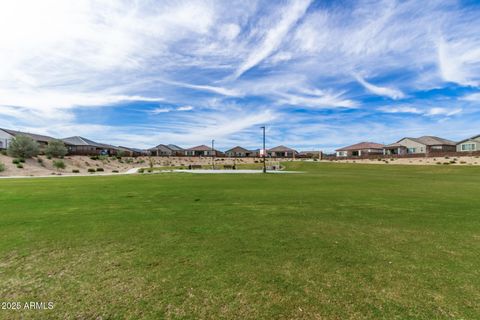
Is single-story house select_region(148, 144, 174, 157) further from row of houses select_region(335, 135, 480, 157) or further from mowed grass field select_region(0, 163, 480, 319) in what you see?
mowed grass field select_region(0, 163, 480, 319)

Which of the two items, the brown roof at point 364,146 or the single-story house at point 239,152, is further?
the single-story house at point 239,152

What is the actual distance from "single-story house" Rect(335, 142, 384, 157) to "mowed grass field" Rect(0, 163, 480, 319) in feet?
284

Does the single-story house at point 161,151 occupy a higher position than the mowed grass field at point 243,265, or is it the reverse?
the single-story house at point 161,151

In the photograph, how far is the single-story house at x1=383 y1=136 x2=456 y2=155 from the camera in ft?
242

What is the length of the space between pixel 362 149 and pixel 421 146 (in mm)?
17557

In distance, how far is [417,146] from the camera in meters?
77.1

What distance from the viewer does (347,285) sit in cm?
399

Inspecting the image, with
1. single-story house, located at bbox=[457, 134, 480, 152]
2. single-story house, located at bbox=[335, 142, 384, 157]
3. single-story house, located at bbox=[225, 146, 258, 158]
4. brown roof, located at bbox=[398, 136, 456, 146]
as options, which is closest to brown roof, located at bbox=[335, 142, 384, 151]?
single-story house, located at bbox=[335, 142, 384, 157]

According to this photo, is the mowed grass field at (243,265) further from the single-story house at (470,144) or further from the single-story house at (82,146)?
the single-story house at (82,146)

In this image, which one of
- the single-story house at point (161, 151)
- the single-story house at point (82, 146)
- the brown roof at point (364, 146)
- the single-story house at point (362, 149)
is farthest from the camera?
the single-story house at point (161, 151)

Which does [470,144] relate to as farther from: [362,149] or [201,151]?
[201,151]

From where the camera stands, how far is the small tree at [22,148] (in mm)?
48781

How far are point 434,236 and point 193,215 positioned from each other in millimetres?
7166

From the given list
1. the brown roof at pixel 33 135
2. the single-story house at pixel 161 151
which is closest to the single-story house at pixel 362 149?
A: the single-story house at pixel 161 151
